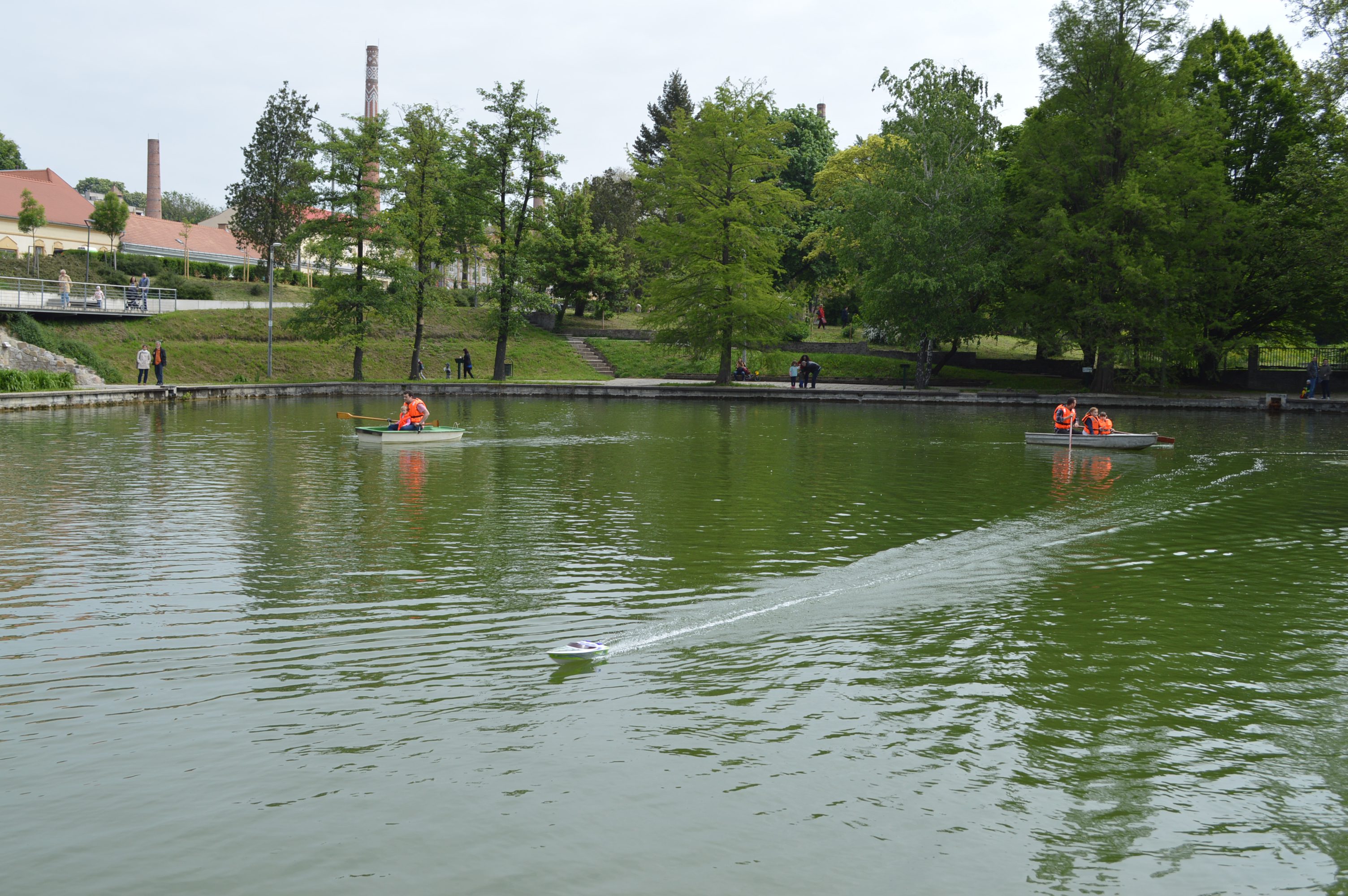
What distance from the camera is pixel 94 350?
48.3 m

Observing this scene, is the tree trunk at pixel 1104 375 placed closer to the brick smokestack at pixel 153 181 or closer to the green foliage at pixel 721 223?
the green foliage at pixel 721 223

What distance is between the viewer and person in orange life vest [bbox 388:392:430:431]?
88.7ft

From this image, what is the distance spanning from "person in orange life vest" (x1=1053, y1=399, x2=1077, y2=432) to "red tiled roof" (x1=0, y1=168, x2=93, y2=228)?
269ft

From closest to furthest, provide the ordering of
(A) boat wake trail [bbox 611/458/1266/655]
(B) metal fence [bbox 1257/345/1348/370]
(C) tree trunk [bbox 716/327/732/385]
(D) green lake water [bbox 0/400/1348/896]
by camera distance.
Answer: (D) green lake water [bbox 0/400/1348/896] < (A) boat wake trail [bbox 611/458/1266/655] < (C) tree trunk [bbox 716/327/732/385] < (B) metal fence [bbox 1257/345/1348/370]

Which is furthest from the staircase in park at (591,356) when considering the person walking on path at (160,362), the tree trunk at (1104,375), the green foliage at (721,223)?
the tree trunk at (1104,375)

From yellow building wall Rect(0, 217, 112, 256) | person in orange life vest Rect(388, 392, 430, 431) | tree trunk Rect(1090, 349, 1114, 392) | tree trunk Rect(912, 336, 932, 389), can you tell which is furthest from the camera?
yellow building wall Rect(0, 217, 112, 256)

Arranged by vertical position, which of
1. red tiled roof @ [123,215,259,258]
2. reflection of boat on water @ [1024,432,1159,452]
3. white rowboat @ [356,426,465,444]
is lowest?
white rowboat @ [356,426,465,444]

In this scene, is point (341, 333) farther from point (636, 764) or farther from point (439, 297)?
point (636, 764)

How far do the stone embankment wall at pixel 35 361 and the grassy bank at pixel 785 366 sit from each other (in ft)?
89.9

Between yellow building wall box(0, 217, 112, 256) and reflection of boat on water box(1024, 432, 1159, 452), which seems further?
yellow building wall box(0, 217, 112, 256)

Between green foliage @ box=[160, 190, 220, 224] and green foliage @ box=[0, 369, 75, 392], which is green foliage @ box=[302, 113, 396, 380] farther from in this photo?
green foliage @ box=[160, 190, 220, 224]

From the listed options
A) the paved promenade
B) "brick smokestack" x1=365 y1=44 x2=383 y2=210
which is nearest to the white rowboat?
the paved promenade

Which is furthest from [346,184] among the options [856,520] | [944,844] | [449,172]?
[944,844]

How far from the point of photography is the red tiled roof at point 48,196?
269ft
